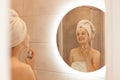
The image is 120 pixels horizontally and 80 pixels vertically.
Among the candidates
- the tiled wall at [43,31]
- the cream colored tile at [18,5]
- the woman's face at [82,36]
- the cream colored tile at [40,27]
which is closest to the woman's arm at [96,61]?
the woman's face at [82,36]

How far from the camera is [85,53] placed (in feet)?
4.28

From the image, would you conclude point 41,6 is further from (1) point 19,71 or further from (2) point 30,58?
(1) point 19,71

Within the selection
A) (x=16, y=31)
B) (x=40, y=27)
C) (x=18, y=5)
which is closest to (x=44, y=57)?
(x=40, y=27)

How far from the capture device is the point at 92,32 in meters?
1.26

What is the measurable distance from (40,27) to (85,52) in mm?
414

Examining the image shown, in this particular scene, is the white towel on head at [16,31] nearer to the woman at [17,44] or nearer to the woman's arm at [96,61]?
the woman at [17,44]

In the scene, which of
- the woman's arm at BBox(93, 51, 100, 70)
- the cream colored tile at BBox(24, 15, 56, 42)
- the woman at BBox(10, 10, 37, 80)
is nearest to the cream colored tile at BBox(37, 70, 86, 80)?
the woman's arm at BBox(93, 51, 100, 70)

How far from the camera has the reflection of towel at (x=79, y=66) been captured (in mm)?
1307

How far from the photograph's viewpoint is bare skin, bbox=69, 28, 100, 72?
1.26 m

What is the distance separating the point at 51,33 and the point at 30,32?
0.63 ft

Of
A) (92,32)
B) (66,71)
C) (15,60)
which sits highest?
(92,32)
